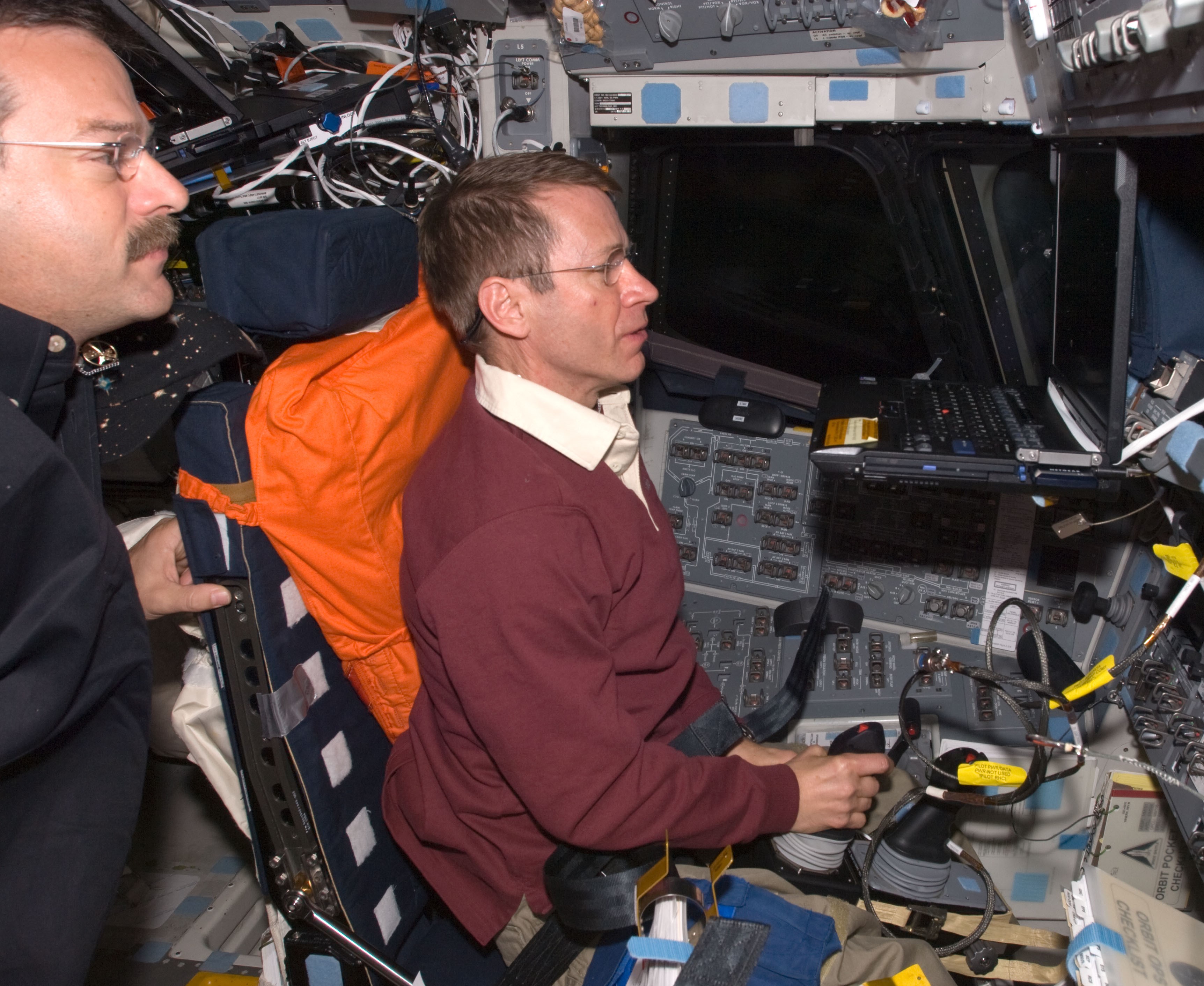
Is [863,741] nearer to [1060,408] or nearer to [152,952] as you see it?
[1060,408]

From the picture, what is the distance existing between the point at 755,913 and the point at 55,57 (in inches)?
64.0

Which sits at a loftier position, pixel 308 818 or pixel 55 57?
pixel 55 57

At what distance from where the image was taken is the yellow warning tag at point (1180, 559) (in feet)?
4.33

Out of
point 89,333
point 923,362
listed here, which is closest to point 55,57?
point 89,333

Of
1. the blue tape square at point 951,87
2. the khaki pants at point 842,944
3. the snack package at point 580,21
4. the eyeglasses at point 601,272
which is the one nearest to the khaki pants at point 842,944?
the khaki pants at point 842,944

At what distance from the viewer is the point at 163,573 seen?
1.49 metres

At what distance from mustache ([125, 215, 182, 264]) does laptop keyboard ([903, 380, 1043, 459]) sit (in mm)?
1277

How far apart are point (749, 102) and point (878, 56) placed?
323 millimetres

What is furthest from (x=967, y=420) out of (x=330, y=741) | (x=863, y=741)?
(x=330, y=741)

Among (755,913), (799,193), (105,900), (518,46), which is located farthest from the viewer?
(799,193)

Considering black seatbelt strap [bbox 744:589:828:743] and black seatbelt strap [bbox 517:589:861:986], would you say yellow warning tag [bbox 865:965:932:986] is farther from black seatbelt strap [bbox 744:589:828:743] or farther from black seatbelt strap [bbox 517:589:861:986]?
black seatbelt strap [bbox 744:589:828:743]

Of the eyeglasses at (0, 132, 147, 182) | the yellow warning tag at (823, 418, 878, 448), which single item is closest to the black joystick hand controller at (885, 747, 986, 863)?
the yellow warning tag at (823, 418, 878, 448)

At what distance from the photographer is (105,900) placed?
122 cm

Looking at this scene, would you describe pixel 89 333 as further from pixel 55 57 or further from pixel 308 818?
pixel 308 818
